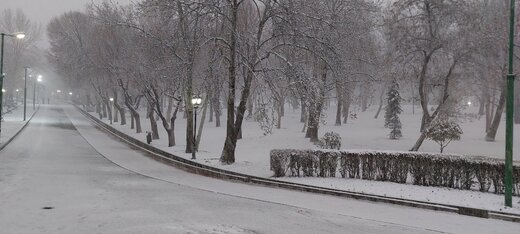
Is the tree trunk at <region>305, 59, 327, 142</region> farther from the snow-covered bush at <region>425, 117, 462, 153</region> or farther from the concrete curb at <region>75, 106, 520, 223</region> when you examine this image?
the snow-covered bush at <region>425, 117, 462, 153</region>

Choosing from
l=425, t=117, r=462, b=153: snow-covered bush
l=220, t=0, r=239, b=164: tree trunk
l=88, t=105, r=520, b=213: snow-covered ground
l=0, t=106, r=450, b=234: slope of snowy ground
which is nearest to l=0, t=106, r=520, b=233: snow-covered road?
l=0, t=106, r=450, b=234: slope of snowy ground

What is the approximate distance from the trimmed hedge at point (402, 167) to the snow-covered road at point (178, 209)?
222 cm

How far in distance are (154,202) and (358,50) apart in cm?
1672

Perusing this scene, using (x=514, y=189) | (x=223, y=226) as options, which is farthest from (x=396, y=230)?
(x=514, y=189)

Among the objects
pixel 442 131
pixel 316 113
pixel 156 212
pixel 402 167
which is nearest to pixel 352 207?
pixel 402 167

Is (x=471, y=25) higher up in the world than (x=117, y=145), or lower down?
higher up

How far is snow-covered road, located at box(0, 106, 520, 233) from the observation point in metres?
10.3

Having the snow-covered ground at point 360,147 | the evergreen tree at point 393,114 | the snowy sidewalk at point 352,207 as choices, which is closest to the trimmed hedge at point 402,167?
the snow-covered ground at point 360,147

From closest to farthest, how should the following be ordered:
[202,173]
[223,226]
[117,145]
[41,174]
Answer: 1. [223,226]
2. [41,174]
3. [202,173]
4. [117,145]

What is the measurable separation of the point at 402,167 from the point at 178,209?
8.10 metres

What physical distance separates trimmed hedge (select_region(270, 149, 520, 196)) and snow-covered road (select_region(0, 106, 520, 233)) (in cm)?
222

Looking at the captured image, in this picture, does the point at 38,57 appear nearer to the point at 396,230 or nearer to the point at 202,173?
the point at 202,173

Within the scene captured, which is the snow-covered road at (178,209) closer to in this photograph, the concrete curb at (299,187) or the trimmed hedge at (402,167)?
the concrete curb at (299,187)

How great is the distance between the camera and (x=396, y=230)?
34.2 ft
